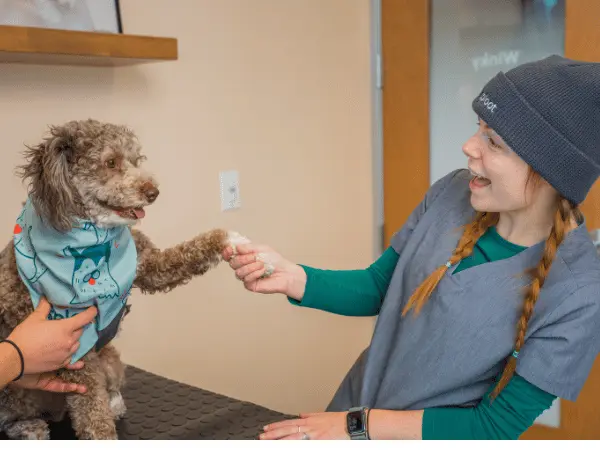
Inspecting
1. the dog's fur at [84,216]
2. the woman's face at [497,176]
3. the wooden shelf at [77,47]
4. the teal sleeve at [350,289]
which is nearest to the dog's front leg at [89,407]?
the dog's fur at [84,216]

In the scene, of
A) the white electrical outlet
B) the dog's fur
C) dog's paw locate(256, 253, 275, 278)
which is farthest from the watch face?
the white electrical outlet

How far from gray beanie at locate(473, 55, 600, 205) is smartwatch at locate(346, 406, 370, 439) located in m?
0.53

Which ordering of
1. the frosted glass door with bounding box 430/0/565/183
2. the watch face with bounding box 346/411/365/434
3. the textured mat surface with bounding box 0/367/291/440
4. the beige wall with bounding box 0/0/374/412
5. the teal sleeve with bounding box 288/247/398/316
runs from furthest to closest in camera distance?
the frosted glass door with bounding box 430/0/565/183, the beige wall with bounding box 0/0/374/412, the teal sleeve with bounding box 288/247/398/316, the textured mat surface with bounding box 0/367/291/440, the watch face with bounding box 346/411/365/434

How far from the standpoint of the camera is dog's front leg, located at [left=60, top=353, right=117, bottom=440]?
49.0 inches

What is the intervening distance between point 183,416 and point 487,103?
881 millimetres

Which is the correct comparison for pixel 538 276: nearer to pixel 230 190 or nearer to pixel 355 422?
pixel 355 422

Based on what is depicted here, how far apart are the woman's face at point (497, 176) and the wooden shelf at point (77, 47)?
86cm

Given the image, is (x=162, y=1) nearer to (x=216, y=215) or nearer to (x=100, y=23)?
(x=100, y=23)

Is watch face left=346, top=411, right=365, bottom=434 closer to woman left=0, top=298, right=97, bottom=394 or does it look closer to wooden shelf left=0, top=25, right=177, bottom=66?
woman left=0, top=298, right=97, bottom=394

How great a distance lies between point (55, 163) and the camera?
1157 mm

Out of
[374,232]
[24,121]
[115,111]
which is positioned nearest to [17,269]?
[24,121]

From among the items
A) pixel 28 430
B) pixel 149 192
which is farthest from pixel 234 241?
pixel 28 430

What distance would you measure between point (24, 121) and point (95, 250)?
23.6 inches

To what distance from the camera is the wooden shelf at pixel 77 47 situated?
53.9 inches
